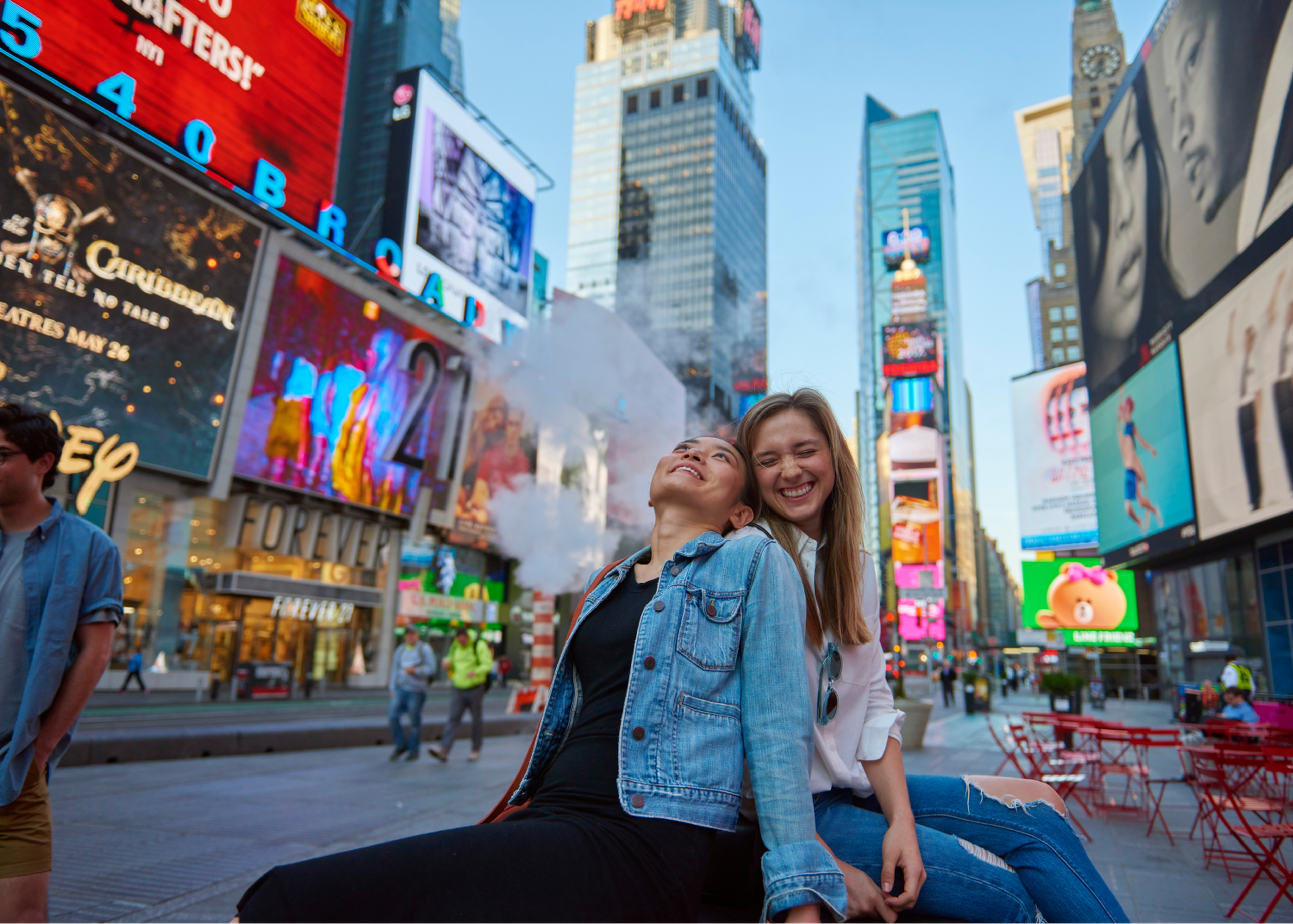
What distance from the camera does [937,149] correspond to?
15012 centimetres

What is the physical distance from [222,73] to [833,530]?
2986 cm

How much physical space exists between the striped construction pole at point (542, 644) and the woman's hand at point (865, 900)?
1550 centimetres

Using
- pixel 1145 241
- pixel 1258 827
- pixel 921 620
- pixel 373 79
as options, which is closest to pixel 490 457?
pixel 1145 241

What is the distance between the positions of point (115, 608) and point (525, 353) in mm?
29799

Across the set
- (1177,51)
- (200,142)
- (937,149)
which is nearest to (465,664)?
(200,142)

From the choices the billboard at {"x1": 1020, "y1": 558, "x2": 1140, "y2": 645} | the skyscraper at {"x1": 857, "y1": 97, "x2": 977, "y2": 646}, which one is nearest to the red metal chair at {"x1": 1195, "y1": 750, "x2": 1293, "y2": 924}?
the skyscraper at {"x1": 857, "y1": 97, "x2": 977, "y2": 646}

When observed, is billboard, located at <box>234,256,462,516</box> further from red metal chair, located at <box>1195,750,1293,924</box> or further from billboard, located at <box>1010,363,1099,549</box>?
billboard, located at <box>1010,363,1099,549</box>

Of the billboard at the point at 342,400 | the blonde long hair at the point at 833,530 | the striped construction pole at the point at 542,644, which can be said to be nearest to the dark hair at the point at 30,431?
the blonde long hair at the point at 833,530

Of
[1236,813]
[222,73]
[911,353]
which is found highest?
[911,353]

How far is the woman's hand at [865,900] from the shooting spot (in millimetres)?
1618

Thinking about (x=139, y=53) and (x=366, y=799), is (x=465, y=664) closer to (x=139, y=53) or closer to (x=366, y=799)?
(x=366, y=799)

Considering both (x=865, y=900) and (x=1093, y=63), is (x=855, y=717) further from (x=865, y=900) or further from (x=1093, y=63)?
(x=1093, y=63)

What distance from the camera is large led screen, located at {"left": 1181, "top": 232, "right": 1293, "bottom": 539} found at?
15812 mm

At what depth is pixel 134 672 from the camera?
77.2 feet
